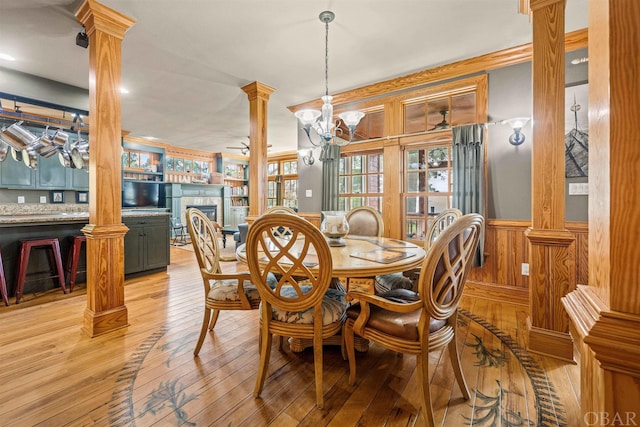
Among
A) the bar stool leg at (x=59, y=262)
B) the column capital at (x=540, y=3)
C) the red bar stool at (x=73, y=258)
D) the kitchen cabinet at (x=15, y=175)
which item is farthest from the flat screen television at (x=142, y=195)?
the column capital at (x=540, y=3)

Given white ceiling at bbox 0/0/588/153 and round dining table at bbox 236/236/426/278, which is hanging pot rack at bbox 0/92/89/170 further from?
round dining table at bbox 236/236/426/278

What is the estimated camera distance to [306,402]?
153 cm

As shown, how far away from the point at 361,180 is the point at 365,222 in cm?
143

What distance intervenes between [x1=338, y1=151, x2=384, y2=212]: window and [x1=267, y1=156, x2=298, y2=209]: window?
4393 millimetres

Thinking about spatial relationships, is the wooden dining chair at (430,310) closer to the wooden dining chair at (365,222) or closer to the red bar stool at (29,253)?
the wooden dining chair at (365,222)

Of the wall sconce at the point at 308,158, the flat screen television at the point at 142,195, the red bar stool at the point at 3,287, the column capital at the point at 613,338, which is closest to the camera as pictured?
the column capital at the point at 613,338

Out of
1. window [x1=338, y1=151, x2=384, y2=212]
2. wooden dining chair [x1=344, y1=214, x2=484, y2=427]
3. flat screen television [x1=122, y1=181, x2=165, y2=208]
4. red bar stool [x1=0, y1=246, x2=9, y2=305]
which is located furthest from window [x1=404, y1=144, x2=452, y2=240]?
flat screen television [x1=122, y1=181, x2=165, y2=208]

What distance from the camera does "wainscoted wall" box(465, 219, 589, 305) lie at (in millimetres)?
3066

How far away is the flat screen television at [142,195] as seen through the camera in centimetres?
737

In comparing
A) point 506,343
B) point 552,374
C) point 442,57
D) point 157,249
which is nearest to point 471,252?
point 552,374

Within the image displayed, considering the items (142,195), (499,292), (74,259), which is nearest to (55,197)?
(142,195)

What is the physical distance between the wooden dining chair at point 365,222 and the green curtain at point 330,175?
4.08 ft

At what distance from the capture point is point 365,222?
3.11 metres

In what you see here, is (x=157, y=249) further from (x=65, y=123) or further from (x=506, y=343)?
(x=506, y=343)
